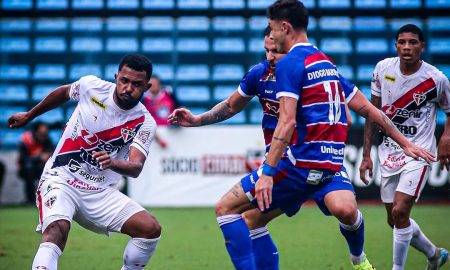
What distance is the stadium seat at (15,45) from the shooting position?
1856 cm

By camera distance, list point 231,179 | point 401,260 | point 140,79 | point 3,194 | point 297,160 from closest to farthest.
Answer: point 297,160
point 140,79
point 401,260
point 231,179
point 3,194

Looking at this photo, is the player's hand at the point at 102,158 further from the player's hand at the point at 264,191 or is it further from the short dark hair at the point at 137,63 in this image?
the player's hand at the point at 264,191

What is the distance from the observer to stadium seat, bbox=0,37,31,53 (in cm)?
1856

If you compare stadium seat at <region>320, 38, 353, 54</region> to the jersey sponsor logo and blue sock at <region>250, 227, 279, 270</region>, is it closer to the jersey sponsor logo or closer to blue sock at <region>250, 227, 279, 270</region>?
the jersey sponsor logo

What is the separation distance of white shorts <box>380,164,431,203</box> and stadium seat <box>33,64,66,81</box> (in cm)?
1093

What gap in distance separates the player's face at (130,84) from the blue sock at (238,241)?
4.60 feet

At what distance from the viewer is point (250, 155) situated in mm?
16609

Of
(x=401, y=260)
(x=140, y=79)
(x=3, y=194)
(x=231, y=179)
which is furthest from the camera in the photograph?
(x=3, y=194)

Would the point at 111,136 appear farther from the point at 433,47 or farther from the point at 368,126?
the point at 433,47

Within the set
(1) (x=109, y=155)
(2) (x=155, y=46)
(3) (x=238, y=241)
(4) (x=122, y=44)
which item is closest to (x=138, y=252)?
(1) (x=109, y=155)

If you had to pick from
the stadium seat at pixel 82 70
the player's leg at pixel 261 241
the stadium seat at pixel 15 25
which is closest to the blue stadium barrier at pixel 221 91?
the stadium seat at pixel 82 70

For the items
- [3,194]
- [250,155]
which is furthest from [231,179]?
[3,194]

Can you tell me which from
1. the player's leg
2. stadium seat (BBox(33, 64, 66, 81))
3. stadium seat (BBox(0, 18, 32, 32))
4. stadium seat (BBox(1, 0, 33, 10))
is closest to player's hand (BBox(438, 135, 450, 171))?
the player's leg

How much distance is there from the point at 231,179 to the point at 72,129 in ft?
29.9
